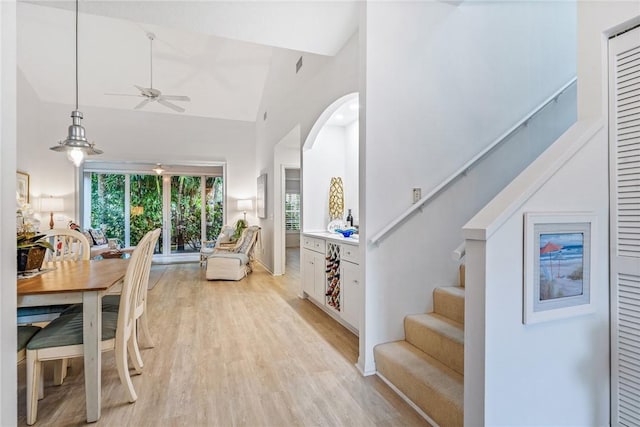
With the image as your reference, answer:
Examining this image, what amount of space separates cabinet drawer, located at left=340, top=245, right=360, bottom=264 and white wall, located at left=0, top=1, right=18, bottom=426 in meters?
2.22

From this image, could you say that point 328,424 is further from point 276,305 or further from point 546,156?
point 276,305

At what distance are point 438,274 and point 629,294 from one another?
47.0 inches

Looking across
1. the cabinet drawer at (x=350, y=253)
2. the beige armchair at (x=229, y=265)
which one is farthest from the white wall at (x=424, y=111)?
the beige armchair at (x=229, y=265)

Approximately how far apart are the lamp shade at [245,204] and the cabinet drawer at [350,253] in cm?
497

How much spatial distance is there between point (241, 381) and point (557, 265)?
2.06 m

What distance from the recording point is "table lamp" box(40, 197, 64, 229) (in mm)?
6348

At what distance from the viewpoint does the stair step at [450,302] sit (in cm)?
231

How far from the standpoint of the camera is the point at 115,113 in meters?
7.03

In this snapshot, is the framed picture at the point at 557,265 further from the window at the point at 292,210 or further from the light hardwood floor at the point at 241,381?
the window at the point at 292,210

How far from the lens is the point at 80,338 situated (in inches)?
73.0

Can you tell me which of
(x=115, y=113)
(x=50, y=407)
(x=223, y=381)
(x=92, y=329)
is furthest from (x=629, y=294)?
(x=115, y=113)

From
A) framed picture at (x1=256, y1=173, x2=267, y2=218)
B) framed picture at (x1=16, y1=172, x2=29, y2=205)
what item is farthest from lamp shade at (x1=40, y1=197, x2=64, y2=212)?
framed picture at (x1=256, y1=173, x2=267, y2=218)

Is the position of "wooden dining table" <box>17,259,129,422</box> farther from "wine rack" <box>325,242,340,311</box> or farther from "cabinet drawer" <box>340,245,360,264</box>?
"wine rack" <box>325,242,340,311</box>

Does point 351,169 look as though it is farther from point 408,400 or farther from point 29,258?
point 29,258
